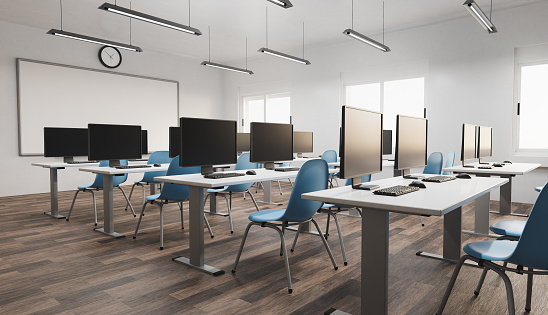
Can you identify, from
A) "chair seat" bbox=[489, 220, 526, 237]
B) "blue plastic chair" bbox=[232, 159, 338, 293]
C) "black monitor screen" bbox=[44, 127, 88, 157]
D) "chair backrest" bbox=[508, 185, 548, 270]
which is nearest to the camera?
"chair backrest" bbox=[508, 185, 548, 270]

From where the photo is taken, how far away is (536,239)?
154 cm

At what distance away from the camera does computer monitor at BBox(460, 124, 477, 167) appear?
3.98m

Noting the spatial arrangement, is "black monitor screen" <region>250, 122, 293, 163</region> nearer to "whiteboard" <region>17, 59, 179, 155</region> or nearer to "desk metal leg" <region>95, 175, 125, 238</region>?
"desk metal leg" <region>95, 175, 125, 238</region>

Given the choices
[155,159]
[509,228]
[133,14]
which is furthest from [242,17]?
[509,228]

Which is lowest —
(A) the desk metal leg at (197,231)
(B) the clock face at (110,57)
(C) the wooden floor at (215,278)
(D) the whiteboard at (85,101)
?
(C) the wooden floor at (215,278)

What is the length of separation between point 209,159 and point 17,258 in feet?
6.07

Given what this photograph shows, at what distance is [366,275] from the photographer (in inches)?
73.9

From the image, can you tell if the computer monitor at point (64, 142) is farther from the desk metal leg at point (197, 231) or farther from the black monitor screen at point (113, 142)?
the desk metal leg at point (197, 231)

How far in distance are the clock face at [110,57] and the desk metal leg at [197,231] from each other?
6.21 m

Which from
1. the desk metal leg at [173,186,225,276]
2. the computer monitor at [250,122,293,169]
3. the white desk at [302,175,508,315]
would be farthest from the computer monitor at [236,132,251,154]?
the white desk at [302,175,508,315]

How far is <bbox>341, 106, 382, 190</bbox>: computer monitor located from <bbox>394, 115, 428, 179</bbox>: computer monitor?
25 cm

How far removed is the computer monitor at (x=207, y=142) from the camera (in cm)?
303

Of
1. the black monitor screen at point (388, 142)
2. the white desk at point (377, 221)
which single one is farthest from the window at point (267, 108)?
the white desk at point (377, 221)

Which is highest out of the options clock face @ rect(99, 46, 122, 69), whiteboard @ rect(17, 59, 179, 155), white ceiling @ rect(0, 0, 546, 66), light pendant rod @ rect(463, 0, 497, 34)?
white ceiling @ rect(0, 0, 546, 66)
